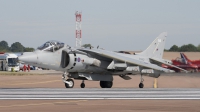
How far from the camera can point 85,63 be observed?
26359 millimetres

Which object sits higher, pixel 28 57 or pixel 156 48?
pixel 156 48

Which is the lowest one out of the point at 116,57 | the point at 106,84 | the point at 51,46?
the point at 106,84

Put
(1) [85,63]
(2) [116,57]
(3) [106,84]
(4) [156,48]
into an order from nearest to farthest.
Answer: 1. (1) [85,63]
2. (2) [116,57]
3. (3) [106,84]
4. (4) [156,48]

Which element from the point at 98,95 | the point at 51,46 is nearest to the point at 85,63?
the point at 51,46

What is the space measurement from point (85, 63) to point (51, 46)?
202cm

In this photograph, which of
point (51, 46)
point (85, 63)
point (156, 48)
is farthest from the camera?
point (156, 48)

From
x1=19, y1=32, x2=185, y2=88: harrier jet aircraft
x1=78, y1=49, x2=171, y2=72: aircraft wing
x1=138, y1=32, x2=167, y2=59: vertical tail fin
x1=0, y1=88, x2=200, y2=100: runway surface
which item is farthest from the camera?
x1=138, y1=32, x2=167, y2=59: vertical tail fin

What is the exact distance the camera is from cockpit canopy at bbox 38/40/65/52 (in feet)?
84.2

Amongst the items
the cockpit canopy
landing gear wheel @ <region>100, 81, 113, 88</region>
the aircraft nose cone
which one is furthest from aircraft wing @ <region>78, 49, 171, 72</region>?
the aircraft nose cone

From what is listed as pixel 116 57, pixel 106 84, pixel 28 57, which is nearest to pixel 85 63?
pixel 116 57

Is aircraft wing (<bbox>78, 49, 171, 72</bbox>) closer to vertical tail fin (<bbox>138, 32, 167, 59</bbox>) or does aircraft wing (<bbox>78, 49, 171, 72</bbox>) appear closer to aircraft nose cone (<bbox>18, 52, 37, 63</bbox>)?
A: vertical tail fin (<bbox>138, 32, 167, 59</bbox>)

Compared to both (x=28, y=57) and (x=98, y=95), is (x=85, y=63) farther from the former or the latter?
(x=98, y=95)

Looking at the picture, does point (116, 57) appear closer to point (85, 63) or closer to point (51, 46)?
point (85, 63)

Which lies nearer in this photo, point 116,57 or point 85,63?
point 85,63
